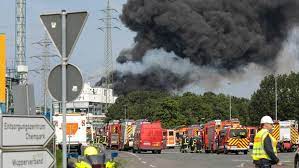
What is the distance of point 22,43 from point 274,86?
46.9 m

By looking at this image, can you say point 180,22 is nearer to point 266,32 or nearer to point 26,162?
point 266,32

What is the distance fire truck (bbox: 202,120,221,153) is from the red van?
194 inches

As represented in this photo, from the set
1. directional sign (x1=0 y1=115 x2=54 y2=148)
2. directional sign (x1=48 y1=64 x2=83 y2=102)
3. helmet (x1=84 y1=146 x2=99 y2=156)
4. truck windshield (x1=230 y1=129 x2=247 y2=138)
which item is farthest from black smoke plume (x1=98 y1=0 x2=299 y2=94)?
directional sign (x1=0 y1=115 x2=54 y2=148)

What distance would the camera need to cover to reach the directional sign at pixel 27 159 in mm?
7445

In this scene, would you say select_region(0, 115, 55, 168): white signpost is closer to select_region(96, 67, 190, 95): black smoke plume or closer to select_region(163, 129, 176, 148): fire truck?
select_region(163, 129, 176, 148): fire truck

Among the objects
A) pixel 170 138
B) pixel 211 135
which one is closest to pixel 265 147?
pixel 211 135

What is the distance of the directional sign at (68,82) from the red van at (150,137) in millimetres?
44925

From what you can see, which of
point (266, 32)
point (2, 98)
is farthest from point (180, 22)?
point (2, 98)

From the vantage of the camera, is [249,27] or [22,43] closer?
[22,43]

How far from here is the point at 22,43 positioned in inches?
2079

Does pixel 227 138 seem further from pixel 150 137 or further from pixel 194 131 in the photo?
pixel 194 131

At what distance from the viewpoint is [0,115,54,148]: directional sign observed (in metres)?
7.54

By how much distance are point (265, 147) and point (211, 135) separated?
46.9 meters

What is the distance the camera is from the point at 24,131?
7.87 meters
